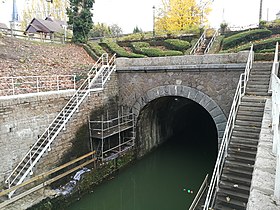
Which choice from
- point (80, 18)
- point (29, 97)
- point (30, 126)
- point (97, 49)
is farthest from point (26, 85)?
point (80, 18)

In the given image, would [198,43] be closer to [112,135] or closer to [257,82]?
[257,82]

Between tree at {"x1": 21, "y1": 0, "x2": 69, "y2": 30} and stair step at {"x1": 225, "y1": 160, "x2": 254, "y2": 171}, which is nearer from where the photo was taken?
stair step at {"x1": 225, "y1": 160, "x2": 254, "y2": 171}

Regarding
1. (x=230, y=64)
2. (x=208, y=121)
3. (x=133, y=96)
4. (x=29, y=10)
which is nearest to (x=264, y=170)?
(x=230, y=64)

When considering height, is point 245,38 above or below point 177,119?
above

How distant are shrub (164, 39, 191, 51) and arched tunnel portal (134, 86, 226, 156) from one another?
4521 millimetres

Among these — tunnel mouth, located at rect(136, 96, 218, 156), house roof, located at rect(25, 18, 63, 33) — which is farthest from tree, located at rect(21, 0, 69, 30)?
tunnel mouth, located at rect(136, 96, 218, 156)

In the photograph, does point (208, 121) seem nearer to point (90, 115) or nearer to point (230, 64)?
point (230, 64)

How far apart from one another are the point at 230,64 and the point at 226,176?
4.98 m

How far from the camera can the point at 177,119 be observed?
673 inches

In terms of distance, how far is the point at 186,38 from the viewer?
63.9 ft

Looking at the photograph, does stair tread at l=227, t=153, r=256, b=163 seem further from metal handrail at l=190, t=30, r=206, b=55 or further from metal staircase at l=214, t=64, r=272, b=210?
metal handrail at l=190, t=30, r=206, b=55

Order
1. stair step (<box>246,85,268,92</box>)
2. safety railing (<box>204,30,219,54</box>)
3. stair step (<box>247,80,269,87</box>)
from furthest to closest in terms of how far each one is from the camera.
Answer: safety railing (<box>204,30,219,54</box>), stair step (<box>247,80,269,87</box>), stair step (<box>246,85,268,92</box>)

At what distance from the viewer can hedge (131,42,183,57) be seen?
16241 millimetres

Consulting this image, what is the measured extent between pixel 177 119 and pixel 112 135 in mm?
7381
